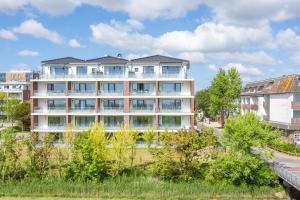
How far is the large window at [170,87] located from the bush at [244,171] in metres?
20.9

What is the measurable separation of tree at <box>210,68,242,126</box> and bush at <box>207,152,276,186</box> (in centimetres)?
4190

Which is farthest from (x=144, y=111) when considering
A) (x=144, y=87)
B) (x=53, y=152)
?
(x=53, y=152)

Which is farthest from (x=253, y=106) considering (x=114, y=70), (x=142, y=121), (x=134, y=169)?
(x=134, y=169)

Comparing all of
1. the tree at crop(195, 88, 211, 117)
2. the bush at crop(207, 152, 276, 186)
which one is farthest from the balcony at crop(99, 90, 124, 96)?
the tree at crop(195, 88, 211, 117)

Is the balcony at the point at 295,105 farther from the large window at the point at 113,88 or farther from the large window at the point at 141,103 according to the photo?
the large window at the point at 113,88

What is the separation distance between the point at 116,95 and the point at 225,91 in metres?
29.4

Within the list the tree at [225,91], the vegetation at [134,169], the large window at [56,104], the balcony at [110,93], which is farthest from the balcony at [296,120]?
the large window at [56,104]

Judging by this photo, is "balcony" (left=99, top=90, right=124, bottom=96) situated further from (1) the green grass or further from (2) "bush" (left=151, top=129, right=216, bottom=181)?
(1) the green grass

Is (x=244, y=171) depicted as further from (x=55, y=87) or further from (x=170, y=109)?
(x=55, y=87)

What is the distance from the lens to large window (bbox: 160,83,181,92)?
2275 inches

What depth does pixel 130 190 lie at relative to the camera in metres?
37.6

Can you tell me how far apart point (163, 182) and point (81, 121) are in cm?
2319

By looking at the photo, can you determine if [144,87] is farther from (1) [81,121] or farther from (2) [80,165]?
(2) [80,165]

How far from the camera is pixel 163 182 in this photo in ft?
126
